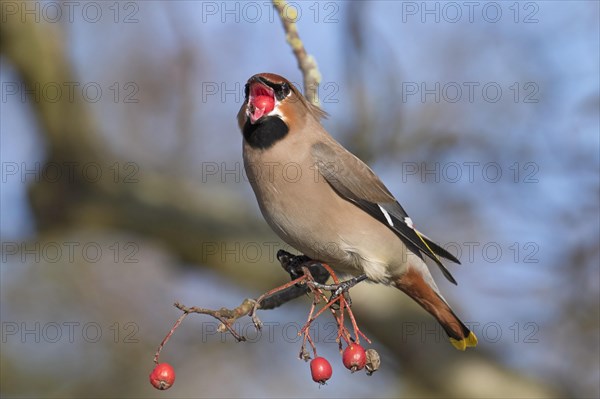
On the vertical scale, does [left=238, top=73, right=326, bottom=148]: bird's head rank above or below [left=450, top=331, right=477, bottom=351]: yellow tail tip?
above

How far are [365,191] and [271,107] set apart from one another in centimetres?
68

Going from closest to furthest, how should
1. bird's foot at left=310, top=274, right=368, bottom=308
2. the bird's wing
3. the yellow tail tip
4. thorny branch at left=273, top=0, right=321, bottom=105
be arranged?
bird's foot at left=310, top=274, right=368, bottom=308
the bird's wing
thorny branch at left=273, top=0, right=321, bottom=105
the yellow tail tip

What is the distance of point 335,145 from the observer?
4.32 m

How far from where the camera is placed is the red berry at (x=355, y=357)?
3340mm

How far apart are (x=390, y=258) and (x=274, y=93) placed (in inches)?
39.4

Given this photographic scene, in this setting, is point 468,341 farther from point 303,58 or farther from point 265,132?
point 303,58

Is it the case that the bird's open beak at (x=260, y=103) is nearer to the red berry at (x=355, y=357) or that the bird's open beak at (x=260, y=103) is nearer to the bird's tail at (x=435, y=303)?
the bird's tail at (x=435, y=303)

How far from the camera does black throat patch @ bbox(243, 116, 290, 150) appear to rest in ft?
13.4

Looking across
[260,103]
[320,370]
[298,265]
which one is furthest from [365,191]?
[320,370]

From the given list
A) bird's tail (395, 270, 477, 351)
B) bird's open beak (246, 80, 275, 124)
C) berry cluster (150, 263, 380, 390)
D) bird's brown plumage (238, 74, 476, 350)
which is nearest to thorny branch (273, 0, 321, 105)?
bird's brown plumage (238, 74, 476, 350)

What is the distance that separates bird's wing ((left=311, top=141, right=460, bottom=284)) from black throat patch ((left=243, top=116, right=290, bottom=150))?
0.21 meters

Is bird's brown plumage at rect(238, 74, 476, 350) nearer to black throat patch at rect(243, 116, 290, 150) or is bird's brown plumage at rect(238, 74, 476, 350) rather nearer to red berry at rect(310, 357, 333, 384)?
black throat patch at rect(243, 116, 290, 150)

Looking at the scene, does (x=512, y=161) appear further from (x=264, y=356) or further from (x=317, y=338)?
(x=264, y=356)

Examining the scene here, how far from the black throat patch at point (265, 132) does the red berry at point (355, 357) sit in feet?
3.80
